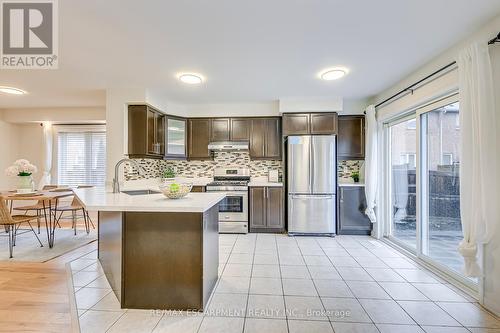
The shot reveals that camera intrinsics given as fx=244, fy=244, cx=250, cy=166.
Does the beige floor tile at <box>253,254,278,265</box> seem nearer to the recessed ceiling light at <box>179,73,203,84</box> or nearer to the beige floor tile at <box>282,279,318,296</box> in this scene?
the beige floor tile at <box>282,279,318,296</box>

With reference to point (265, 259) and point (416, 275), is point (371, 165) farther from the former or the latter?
point (265, 259)

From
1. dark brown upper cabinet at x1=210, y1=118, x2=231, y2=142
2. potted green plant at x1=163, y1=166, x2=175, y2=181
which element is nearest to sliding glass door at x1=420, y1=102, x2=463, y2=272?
dark brown upper cabinet at x1=210, y1=118, x2=231, y2=142

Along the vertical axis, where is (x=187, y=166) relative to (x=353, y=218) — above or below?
above

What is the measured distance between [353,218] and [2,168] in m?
7.60

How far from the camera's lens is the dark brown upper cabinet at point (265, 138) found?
484 centimetres

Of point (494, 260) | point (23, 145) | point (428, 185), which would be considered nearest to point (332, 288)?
point (494, 260)

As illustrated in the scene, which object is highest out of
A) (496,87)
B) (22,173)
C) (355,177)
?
(496,87)

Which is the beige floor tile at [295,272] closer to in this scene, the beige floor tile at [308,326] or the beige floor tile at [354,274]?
the beige floor tile at [354,274]

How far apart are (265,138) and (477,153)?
3254mm

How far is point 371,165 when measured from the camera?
13.3ft

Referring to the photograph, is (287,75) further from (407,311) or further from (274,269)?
(407,311)

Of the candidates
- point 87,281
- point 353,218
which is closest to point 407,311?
point 353,218

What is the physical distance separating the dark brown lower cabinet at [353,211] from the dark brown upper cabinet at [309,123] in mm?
1120

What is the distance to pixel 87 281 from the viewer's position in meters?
2.56
